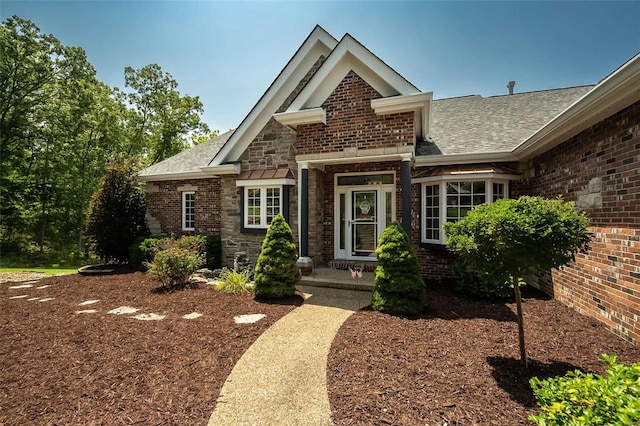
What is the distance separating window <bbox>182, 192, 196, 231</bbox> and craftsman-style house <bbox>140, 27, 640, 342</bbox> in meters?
0.04

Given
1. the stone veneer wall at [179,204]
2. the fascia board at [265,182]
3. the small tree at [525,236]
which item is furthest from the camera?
the stone veneer wall at [179,204]

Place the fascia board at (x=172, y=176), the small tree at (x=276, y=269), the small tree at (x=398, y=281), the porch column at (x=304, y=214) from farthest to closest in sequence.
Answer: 1. the fascia board at (x=172, y=176)
2. the porch column at (x=304, y=214)
3. the small tree at (x=276, y=269)
4. the small tree at (x=398, y=281)

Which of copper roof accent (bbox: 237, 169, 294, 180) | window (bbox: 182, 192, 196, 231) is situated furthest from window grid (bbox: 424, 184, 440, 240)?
window (bbox: 182, 192, 196, 231)

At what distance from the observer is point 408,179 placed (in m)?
6.85

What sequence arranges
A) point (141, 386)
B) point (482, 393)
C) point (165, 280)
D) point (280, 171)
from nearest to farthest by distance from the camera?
point (482, 393)
point (141, 386)
point (165, 280)
point (280, 171)

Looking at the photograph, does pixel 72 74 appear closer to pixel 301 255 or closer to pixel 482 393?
pixel 301 255

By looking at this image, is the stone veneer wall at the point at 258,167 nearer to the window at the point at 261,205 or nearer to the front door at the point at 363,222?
the window at the point at 261,205

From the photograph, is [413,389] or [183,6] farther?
[183,6]

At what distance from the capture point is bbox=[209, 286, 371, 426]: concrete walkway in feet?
8.76

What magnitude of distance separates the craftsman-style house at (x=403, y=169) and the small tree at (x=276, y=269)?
1.46 m

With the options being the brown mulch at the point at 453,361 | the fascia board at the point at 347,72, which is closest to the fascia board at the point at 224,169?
the fascia board at the point at 347,72

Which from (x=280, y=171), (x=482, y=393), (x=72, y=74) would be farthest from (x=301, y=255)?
(x=72, y=74)

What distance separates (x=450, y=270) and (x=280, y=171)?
18.8ft

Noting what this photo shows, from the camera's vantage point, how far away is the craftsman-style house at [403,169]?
4.13 metres
